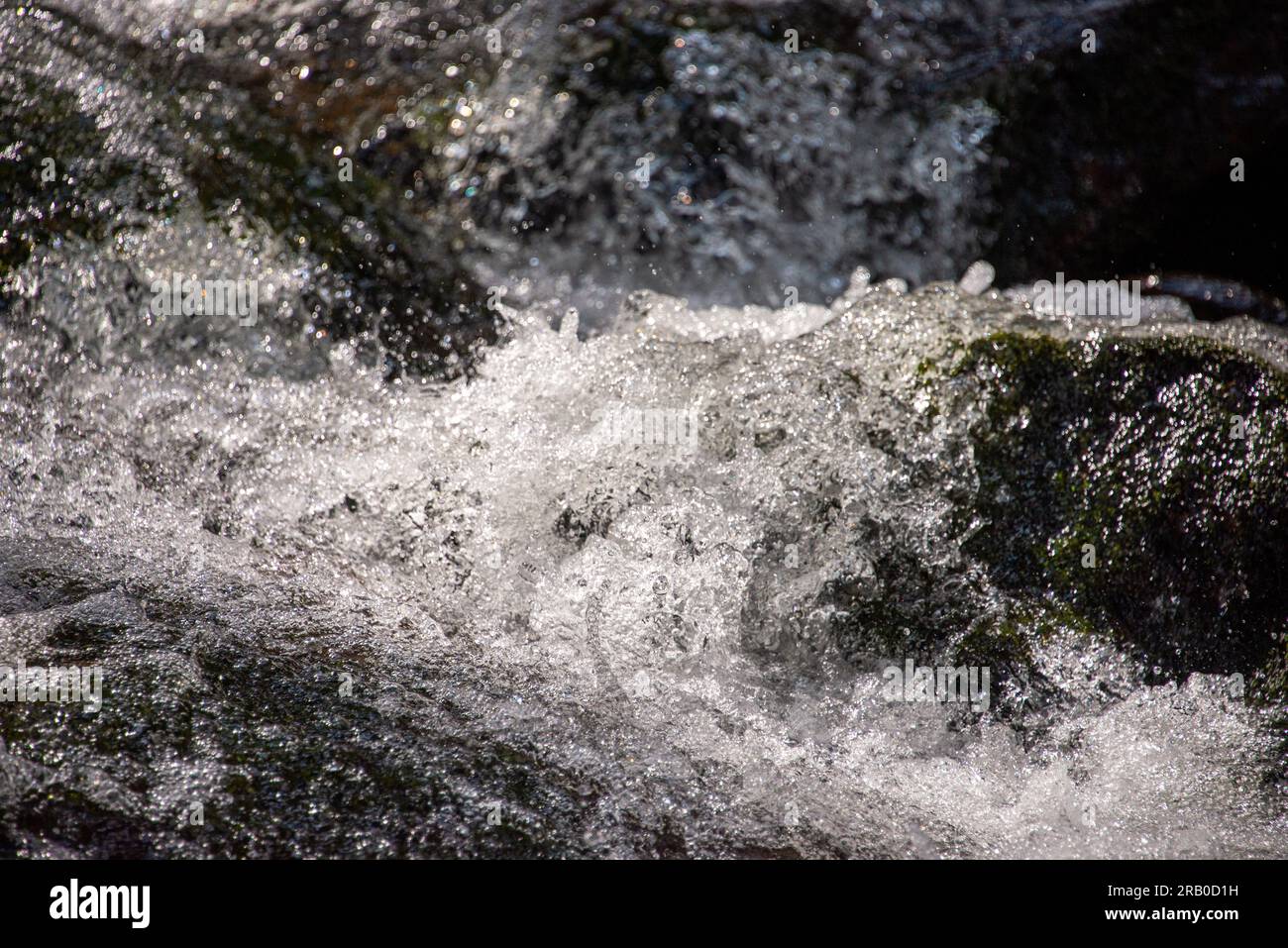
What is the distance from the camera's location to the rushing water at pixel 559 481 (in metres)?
2.20

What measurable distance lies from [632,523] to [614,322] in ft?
3.89

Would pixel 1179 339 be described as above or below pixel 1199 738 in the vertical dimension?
above

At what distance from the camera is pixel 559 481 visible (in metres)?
3.09

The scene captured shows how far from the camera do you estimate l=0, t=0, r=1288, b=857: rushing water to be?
86.6 inches

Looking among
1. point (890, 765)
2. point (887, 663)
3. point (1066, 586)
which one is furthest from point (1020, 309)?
point (890, 765)

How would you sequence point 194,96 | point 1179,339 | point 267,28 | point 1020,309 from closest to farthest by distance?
1. point 1179,339
2. point 1020,309
3. point 194,96
4. point 267,28

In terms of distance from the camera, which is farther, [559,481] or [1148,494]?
[559,481]

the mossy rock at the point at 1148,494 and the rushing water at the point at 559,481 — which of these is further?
the mossy rock at the point at 1148,494

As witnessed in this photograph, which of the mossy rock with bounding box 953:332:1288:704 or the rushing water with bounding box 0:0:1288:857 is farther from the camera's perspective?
the mossy rock with bounding box 953:332:1288:704
